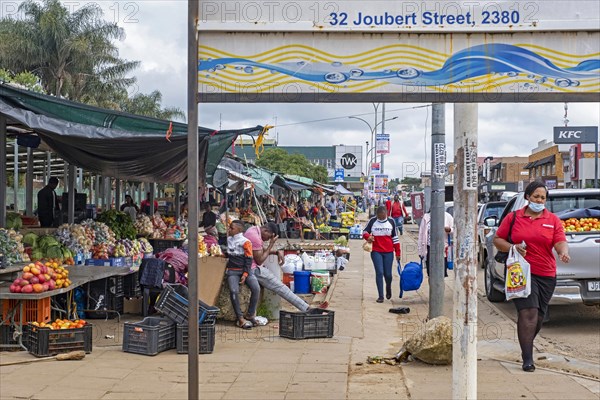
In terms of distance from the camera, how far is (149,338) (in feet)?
27.9

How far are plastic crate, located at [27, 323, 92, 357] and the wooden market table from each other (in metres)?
0.27

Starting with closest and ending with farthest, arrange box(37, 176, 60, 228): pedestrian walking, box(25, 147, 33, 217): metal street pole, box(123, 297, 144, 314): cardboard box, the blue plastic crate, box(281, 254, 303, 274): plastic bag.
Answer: box(123, 297, 144, 314): cardboard box → the blue plastic crate → box(281, 254, 303, 274): plastic bag → box(37, 176, 60, 228): pedestrian walking → box(25, 147, 33, 217): metal street pole

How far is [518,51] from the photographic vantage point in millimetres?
5305

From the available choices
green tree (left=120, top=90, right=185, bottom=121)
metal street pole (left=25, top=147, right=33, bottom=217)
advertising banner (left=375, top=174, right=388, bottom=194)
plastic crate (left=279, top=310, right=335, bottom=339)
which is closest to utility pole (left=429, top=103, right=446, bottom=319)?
plastic crate (left=279, top=310, right=335, bottom=339)

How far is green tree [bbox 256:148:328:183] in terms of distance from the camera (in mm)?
71000

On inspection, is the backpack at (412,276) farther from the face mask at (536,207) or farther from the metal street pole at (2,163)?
the metal street pole at (2,163)

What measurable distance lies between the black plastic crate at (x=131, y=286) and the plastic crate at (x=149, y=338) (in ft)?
9.70

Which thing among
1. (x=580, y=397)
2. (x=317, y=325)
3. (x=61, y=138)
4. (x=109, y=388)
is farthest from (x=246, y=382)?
(x=61, y=138)

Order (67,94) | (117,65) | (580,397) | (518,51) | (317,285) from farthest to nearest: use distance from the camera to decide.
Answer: (117,65)
(67,94)
(317,285)
(580,397)
(518,51)

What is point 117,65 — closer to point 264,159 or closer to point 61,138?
point 264,159

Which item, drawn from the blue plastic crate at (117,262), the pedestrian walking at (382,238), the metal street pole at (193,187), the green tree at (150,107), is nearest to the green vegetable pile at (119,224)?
the blue plastic crate at (117,262)

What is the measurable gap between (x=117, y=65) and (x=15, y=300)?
44.7 metres

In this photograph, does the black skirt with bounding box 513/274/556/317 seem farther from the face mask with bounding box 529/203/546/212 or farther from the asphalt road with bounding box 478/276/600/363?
the asphalt road with bounding box 478/276/600/363

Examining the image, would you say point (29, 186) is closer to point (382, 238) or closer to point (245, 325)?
point (382, 238)
